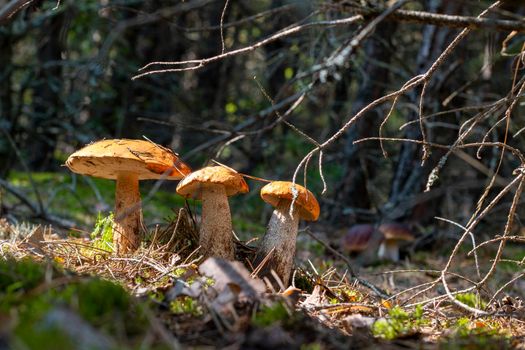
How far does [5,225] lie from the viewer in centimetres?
379

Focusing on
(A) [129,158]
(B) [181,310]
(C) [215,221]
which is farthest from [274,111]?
(B) [181,310]

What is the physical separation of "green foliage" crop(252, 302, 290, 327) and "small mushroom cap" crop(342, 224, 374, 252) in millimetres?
3836

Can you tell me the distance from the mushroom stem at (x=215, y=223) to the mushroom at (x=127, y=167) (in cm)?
20

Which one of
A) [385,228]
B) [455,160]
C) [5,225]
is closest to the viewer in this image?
[5,225]

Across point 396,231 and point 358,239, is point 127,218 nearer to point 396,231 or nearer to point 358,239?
point 358,239

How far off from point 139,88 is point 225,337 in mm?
9210

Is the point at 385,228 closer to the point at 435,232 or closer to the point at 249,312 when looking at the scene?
the point at 435,232

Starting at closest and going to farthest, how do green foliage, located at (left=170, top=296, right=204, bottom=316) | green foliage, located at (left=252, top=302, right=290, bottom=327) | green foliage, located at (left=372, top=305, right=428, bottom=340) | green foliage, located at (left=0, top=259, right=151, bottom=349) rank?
green foliage, located at (left=0, top=259, right=151, bottom=349)
green foliage, located at (left=252, top=302, right=290, bottom=327)
green foliage, located at (left=170, top=296, right=204, bottom=316)
green foliage, located at (left=372, top=305, right=428, bottom=340)

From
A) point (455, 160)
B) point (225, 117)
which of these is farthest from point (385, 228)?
point (225, 117)

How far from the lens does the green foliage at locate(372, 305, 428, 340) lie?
84.3 inches

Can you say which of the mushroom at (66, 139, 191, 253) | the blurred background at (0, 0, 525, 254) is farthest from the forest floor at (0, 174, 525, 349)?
the blurred background at (0, 0, 525, 254)

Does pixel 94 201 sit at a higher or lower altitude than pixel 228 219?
lower

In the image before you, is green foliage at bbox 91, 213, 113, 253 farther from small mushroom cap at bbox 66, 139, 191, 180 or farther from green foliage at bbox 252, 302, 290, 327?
green foliage at bbox 252, 302, 290, 327

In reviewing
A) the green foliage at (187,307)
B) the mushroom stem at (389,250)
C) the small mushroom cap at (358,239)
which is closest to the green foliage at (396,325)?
the green foliage at (187,307)
